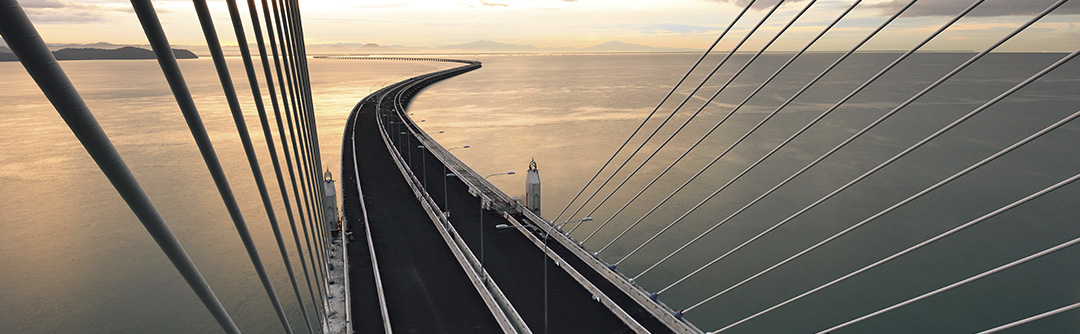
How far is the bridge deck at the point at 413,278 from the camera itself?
1174 inches

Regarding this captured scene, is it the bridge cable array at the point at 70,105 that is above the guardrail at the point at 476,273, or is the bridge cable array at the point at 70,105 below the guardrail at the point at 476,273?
above

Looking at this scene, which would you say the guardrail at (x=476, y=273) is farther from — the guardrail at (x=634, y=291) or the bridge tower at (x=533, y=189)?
the bridge tower at (x=533, y=189)

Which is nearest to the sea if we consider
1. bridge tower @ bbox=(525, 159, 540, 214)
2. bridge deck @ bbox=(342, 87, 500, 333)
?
bridge tower @ bbox=(525, 159, 540, 214)

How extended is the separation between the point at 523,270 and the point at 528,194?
15.6m

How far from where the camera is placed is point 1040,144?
7112 centimetres

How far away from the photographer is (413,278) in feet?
116

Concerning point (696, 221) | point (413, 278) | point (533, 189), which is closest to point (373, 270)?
point (413, 278)

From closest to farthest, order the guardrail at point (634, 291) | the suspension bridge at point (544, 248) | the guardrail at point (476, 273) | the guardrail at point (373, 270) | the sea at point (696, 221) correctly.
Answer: the suspension bridge at point (544, 248)
the guardrail at point (634, 291)
the guardrail at point (476, 273)
the guardrail at point (373, 270)
the sea at point (696, 221)

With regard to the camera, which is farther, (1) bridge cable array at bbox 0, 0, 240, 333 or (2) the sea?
(2) the sea

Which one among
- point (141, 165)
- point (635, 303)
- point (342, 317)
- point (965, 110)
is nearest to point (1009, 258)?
point (635, 303)

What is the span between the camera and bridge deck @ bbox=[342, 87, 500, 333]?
2981cm

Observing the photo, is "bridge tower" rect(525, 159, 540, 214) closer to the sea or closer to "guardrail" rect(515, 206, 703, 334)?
the sea

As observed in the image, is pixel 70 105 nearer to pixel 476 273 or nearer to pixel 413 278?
pixel 476 273

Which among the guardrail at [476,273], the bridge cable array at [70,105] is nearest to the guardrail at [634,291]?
the guardrail at [476,273]
